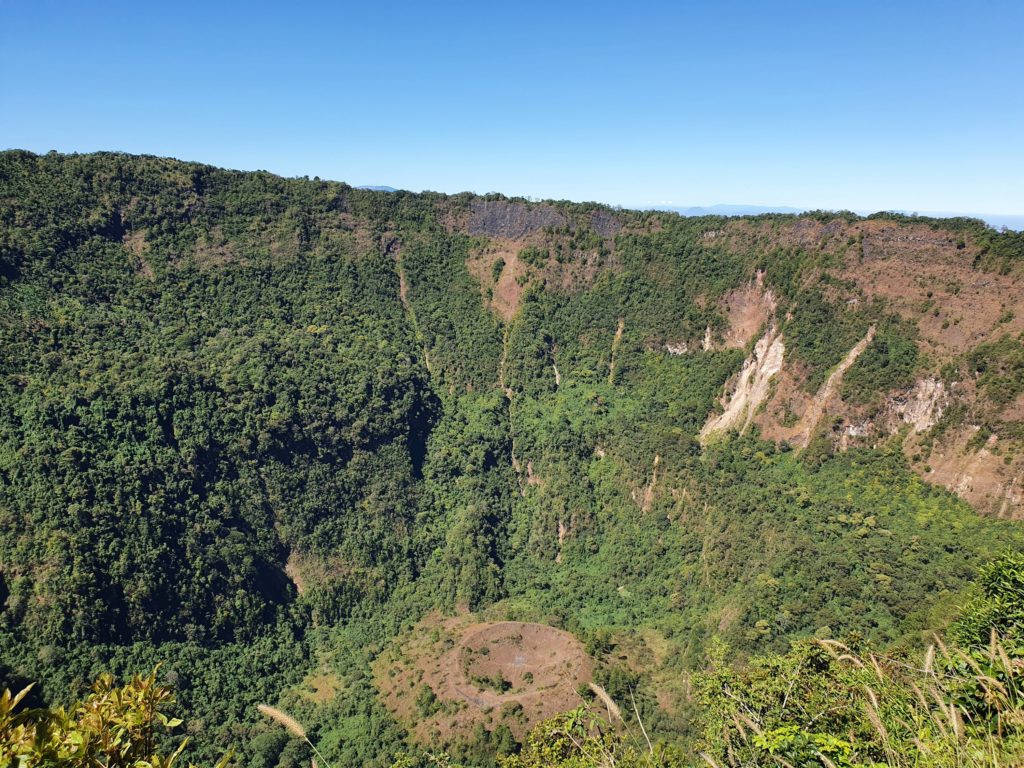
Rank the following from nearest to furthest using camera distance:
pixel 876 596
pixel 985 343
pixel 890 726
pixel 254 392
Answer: pixel 890 726, pixel 876 596, pixel 985 343, pixel 254 392

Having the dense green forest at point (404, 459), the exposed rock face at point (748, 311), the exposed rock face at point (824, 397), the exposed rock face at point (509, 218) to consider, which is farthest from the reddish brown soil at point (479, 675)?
the exposed rock face at point (509, 218)

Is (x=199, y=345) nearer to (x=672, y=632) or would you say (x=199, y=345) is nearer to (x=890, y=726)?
(x=672, y=632)

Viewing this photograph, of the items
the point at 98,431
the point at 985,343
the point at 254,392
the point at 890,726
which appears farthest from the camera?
the point at 254,392

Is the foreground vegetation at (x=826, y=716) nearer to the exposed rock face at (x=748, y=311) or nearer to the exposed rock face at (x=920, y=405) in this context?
the exposed rock face at (x=920, y=405)

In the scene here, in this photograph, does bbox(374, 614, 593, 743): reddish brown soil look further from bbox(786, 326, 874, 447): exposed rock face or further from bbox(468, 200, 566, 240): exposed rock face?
bbox(468, 200, 566, 240): exposed rock face

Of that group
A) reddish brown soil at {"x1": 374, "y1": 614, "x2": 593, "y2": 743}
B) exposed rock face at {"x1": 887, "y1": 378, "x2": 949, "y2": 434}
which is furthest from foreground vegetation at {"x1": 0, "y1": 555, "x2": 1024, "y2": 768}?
exposed rock face at {"x1": 887, "y1": 378, "x2": 949, "y2": 434}

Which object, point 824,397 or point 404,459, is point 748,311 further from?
point 404,459

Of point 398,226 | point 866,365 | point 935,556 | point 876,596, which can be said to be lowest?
point 876,596

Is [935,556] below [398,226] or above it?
below

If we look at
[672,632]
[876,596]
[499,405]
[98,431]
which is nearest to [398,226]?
[499,405]
